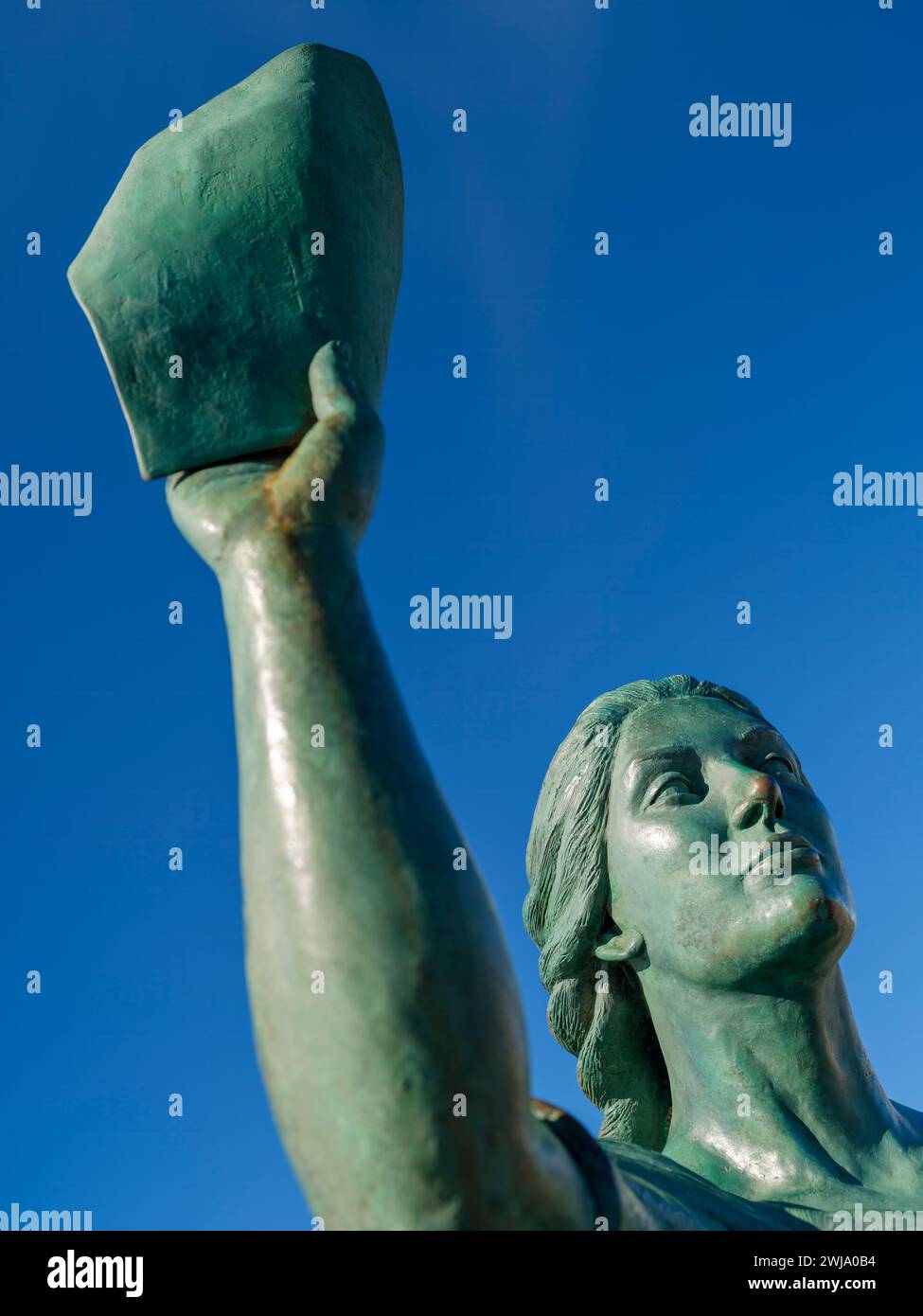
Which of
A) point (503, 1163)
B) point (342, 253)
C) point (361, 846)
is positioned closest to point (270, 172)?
point (342, 253)

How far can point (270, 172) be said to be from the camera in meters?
4.49

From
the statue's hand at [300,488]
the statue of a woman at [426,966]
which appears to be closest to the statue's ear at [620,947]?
the statue of a woman at [426,966]

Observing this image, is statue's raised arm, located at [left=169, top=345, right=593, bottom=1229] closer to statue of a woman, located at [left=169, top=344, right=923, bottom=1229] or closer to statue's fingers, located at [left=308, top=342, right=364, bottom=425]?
statue of a woman, located at [left=169, top=344, right=923, bottom=1229]

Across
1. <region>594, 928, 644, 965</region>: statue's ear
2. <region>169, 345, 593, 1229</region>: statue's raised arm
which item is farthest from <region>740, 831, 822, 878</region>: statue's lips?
<region>169, 345, 593, 1229</region>: statue's raised arm

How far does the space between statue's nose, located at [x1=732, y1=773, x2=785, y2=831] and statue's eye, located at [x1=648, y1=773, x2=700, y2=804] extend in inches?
10.3

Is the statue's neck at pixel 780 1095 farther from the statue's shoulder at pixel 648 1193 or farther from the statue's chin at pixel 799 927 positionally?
the statue's shoulder at pixel 648 1193

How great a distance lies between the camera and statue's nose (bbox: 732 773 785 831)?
578 centimetres

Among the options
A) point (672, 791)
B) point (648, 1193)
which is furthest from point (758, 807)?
point (648, 1193)

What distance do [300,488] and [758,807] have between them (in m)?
2.57

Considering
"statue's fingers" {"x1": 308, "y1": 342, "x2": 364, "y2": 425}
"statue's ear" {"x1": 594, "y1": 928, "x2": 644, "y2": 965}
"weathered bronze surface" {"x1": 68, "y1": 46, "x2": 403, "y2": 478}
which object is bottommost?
"statue's ear" {"x1": 594, "y1": 928, "x2": 644, "y2": 965}

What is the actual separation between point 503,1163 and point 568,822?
324cm

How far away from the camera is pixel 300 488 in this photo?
152 inches

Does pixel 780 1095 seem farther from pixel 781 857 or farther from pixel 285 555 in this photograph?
pixel 285 555
